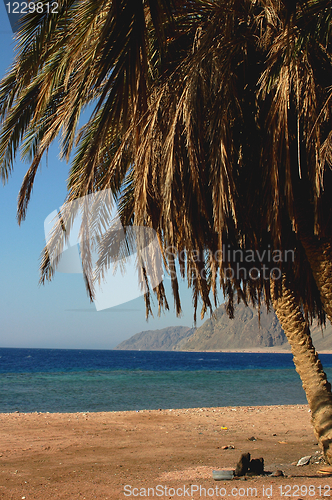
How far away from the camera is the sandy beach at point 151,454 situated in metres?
4.23

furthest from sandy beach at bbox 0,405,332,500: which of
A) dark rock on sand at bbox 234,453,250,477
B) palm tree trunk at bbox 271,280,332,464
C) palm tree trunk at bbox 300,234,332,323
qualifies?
palm tree trunk at bbox 300,234,332,323

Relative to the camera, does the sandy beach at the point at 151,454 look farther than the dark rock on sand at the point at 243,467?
No

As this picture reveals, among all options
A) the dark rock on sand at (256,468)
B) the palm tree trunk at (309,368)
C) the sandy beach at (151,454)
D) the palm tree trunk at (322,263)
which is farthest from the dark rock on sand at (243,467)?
the palm tree trunk at (322,263)

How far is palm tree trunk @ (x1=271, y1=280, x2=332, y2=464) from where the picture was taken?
16.2 feet

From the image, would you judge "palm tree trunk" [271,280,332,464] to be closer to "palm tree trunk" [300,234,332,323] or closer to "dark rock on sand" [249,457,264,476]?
"dark rock on sand" [249,457,264,476]

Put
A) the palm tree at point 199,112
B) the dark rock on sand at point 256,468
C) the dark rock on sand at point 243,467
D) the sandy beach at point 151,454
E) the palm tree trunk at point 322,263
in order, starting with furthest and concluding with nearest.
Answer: the dark rock on sand at point 256,468
the dark rock on sand at point 243,467
the sandy beach at point 151,454
the palm tree trunk at point 322,263
the palm tree at point 199,112

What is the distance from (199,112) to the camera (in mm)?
3562

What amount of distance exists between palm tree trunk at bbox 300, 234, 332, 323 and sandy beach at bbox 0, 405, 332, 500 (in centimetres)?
193

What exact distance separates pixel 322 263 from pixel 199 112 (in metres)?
2.11

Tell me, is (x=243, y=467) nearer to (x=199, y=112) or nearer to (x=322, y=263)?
(x=322, y=263)

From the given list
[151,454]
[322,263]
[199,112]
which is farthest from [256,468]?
[199,112]

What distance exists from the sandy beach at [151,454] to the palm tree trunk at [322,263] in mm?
1930

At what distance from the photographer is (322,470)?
4781 mm

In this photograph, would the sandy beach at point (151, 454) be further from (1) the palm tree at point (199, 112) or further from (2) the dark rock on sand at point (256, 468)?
(1) the palm tree at point (199, 112)
